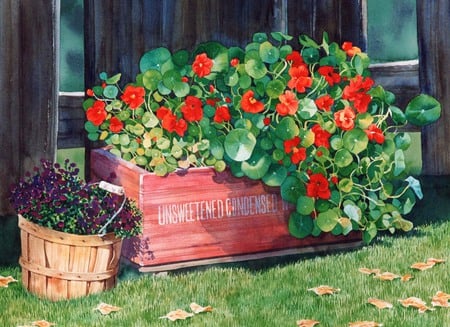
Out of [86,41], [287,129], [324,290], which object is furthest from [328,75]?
[86,41]

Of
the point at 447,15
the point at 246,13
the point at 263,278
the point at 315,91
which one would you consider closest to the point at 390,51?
the point at 447,15

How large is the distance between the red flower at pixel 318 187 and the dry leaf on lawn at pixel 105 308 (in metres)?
1.18

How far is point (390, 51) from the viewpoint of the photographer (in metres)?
10.1

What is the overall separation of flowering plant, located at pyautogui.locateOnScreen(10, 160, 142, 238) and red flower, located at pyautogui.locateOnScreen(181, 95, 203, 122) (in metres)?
0.53

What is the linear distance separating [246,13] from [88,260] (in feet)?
7.12

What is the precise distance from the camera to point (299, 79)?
15.9 feet

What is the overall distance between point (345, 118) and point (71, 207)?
1.39 meters

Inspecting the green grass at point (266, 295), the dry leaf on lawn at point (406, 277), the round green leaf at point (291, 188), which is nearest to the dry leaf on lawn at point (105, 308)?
the green grass at point (266, 295)

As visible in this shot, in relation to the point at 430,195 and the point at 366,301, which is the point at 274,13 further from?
the point at 366,301

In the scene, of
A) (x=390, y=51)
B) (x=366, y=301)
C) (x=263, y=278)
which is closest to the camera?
(x=366, y=301)

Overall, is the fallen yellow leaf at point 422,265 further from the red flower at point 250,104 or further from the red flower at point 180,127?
the red flower at point 180,127

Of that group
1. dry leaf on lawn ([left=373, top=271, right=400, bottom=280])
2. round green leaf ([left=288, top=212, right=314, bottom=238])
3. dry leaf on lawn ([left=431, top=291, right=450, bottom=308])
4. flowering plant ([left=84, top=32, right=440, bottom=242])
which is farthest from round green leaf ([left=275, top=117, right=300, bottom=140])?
dry leaf on lawn ([left=431, top=291, right=450, bottom=308])

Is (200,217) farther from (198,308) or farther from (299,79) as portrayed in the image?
(299,79)

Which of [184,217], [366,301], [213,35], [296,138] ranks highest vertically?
[213,35]
